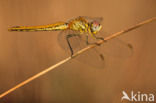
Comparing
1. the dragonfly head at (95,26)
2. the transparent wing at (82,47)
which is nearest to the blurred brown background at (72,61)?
the transparent wing at (82,47)

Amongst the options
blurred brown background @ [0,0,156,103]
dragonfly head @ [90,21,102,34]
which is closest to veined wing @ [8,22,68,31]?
blurred brown background @ [0,0,156,103]

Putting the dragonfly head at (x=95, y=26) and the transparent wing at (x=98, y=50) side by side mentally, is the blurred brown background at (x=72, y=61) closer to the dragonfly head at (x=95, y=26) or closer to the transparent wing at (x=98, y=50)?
the transparent wing at (x=98, y=50)

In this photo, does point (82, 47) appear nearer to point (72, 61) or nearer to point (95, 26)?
point (72, 61)

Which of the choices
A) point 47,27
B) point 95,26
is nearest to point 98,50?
point 95,26

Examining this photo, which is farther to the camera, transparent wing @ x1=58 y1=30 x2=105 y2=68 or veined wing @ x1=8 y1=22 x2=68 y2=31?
transparent wing @ x1=58 y1=30 x2=105 y2=68

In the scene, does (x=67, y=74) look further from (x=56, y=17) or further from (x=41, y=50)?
(x=56, y=17)

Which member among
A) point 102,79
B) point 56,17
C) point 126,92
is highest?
point 56,17

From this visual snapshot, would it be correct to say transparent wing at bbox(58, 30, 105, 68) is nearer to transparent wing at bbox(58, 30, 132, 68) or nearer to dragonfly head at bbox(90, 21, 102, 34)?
transparent wing at bbox(58, 30, 132, 68)

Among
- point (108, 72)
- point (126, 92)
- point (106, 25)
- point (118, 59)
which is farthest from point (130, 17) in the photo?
point (126, 92)

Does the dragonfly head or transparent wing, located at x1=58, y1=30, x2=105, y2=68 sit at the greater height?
the dragonfly head
